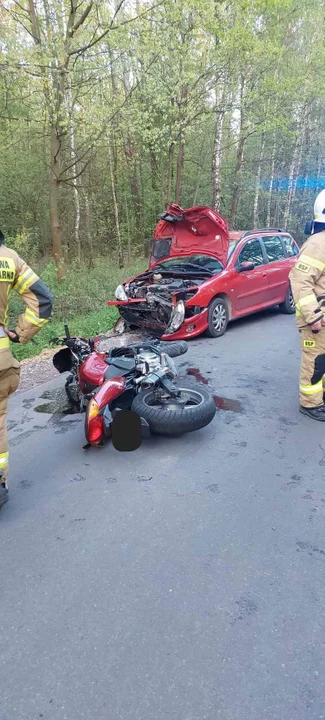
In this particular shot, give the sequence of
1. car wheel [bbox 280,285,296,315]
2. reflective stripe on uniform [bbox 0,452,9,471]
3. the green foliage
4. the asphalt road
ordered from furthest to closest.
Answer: the green foliage → car wheel [bbox 280,285,296,315] → reflective stripe on uniform [bbox 0,452,9,471] → the asphalt road

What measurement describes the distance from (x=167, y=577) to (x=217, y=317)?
17.8ft

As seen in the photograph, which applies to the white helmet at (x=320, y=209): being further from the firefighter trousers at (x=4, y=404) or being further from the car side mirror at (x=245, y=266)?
the car side mirror at (x=245, y=266)

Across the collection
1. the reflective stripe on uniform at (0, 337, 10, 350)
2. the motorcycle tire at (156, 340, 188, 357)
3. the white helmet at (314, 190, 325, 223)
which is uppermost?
the white helmet at (314, 190, 325, 223)

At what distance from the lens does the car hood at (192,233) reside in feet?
24.2

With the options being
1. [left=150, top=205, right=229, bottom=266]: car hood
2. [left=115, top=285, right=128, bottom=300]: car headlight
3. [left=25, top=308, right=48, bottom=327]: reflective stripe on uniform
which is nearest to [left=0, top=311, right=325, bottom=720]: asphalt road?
[left=25, top=308, right=48, bottom=327]: reflective stripe on uniform

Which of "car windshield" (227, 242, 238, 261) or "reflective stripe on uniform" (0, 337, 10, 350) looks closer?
"reflective stripe on uniform" (0, 337, 10, 350)

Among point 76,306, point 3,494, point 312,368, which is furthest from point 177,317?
point 3,494

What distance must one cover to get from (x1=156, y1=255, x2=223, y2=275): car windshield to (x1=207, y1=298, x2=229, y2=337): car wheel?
539mm

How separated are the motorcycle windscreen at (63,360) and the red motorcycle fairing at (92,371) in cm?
28

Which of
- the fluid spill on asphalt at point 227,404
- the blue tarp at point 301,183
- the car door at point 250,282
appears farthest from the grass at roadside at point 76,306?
the blue tarp at point 301,183

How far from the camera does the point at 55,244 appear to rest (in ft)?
34.9

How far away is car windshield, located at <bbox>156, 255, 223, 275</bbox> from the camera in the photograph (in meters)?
7.56

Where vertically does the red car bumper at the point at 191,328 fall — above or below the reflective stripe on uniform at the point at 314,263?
below

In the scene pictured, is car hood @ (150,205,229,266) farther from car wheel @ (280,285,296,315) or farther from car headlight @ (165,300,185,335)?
car wheel @ (280,285,296,315)
